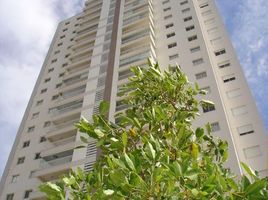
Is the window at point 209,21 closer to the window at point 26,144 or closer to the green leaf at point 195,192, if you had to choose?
the window at point 26,144

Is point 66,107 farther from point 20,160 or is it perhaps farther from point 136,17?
point 136,17

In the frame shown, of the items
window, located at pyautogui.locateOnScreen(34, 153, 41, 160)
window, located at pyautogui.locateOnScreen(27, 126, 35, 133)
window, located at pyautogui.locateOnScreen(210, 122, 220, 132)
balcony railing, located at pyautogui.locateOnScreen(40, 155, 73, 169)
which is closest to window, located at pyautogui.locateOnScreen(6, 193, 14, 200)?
balcony railing, located at pyautogui.locateOnScreen(40, 155, 73, 169)

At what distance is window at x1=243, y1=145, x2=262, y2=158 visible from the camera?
19.7 metres

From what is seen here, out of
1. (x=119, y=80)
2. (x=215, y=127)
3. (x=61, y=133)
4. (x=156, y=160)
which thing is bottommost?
(x=156, y=160)

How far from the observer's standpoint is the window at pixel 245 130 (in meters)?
21.2

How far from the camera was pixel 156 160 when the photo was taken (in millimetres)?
2834

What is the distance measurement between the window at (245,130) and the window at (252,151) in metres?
1.34

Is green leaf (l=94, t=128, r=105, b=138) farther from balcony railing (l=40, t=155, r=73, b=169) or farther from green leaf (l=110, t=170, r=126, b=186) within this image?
balcony railing (l=40, t=155, r=73, b=169)

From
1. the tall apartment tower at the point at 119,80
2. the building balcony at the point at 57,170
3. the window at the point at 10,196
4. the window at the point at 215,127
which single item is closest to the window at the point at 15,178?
the tall apartment tower at the point at 119,80

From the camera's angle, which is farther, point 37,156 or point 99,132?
point 37,156

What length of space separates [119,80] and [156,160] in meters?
26.0

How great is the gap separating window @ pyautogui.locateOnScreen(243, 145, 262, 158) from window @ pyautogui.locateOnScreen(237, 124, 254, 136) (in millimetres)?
1341

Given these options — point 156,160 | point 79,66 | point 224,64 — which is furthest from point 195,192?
point 79,66

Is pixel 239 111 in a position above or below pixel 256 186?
above
